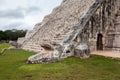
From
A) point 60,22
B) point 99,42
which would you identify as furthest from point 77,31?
point 60,22

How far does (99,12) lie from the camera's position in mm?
15836

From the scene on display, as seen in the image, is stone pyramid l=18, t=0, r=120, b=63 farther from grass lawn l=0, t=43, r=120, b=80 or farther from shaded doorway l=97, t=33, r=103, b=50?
grass lawn l=0, t=43, r=120, b=80

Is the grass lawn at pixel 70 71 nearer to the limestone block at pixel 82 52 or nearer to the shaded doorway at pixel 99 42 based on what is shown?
the limestone block at pixel 82 52

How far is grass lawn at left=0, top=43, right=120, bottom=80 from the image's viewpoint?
9392 millimetres

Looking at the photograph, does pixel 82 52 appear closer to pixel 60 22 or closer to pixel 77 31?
pixel 77 31

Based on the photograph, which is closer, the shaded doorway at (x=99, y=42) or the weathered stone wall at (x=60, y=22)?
the shaded doorway at (x=99, y=42)

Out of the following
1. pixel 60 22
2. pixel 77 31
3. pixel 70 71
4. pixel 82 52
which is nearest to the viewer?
pixel 70 71

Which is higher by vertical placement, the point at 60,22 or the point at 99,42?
the point at 60,22

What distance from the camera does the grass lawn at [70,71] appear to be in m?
9.39

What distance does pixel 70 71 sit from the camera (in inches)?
398

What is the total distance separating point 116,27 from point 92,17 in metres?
1.80

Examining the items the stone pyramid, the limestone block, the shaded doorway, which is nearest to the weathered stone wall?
the stone pyramid

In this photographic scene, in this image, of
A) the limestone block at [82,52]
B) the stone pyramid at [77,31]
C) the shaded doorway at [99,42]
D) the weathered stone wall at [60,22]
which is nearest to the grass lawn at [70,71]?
the limestone block at [82,52]

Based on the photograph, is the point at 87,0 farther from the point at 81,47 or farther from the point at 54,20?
the point at 81,47
